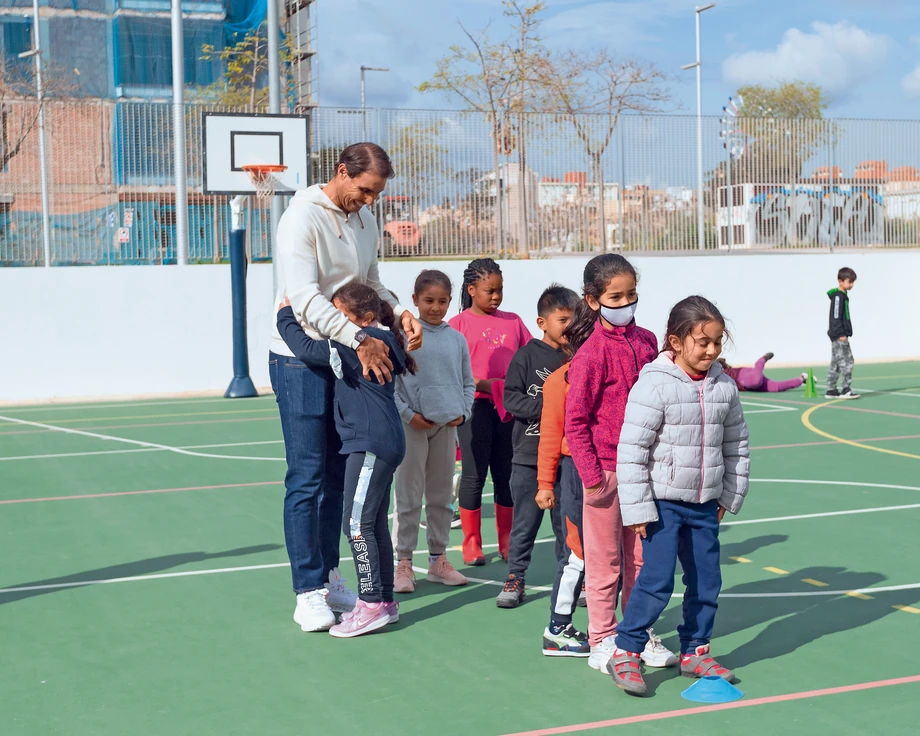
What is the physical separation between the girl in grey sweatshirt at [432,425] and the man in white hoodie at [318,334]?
69 centimetres

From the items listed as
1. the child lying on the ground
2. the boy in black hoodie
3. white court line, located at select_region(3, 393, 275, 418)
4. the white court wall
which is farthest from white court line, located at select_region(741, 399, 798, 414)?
the boy in black hoodie

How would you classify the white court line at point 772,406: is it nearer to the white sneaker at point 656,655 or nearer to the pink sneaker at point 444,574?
the pink sneaker at point 444,574

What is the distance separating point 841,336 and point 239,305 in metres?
8.00

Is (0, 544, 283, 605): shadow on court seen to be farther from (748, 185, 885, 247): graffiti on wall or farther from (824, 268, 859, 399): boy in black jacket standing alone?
(748, 185, 885, 247): graffiti on wall

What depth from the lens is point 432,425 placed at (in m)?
5.75

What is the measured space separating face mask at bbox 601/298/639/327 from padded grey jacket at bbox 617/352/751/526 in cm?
25

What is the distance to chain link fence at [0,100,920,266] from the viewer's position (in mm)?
17250

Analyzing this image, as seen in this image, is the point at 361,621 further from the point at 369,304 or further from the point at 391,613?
the point at 369,304

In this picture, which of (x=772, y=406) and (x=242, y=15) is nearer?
(x=772, y=406)

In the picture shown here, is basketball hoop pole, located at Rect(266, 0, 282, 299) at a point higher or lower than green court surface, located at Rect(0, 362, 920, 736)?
higher

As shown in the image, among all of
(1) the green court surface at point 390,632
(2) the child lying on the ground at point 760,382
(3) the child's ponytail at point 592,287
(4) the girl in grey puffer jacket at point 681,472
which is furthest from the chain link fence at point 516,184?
(4) the girl in grey puffer jacket at point 681,472


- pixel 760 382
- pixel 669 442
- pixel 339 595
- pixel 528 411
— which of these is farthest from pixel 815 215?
pixel 669 442

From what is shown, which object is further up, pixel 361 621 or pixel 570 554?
pixel 570 554

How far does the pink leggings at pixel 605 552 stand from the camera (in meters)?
4.41
